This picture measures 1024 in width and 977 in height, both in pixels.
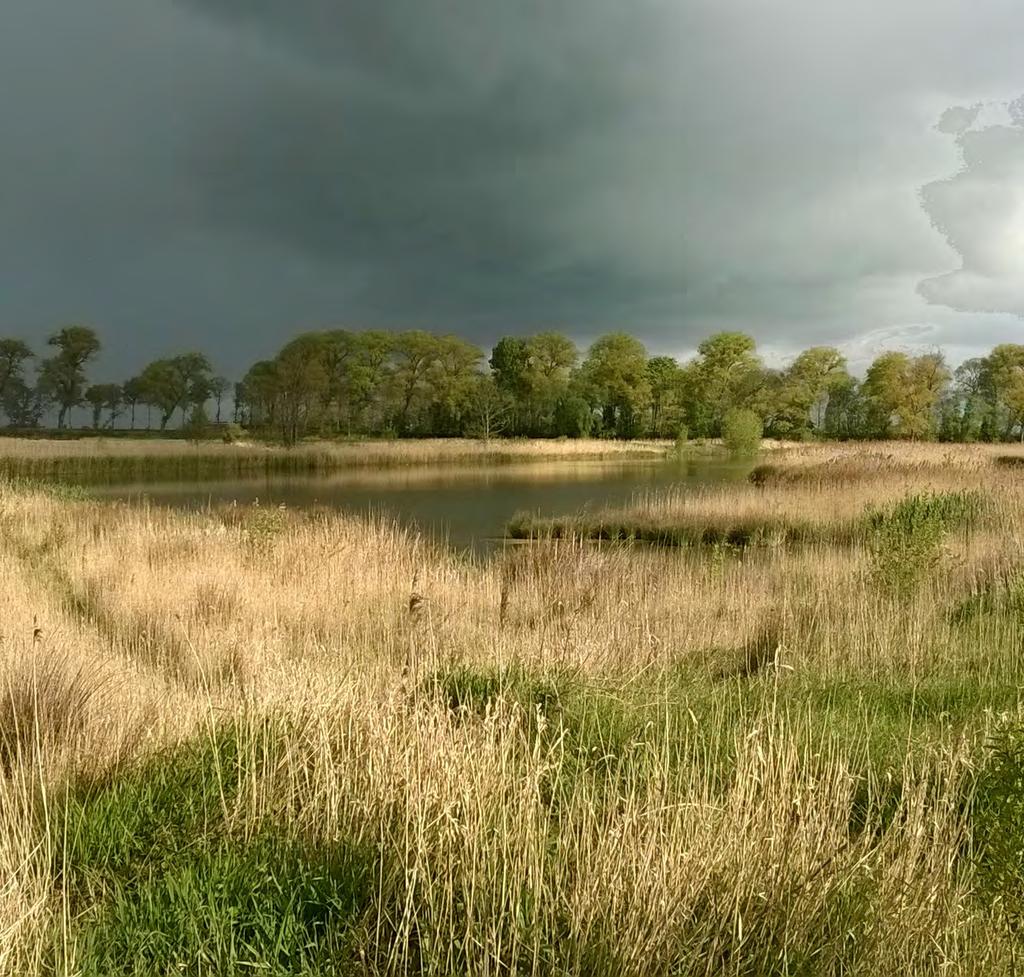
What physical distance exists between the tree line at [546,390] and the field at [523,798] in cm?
4298

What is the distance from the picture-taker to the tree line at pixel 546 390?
158ft

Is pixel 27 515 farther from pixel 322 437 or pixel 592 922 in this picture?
pixel 322 437

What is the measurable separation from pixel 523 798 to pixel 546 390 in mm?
62016

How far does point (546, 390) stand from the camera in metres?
63.7

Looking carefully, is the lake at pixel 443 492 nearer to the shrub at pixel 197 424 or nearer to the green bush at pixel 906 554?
the green bush at pixel 906 554

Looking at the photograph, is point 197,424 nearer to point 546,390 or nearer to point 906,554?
point 546,390

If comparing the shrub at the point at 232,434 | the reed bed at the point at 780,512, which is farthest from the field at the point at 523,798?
the shrub at the point at 232,434

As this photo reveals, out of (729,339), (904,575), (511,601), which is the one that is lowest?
(511,601)

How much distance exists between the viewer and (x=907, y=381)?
48.7 m

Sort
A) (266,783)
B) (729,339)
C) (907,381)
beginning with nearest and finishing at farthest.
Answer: (266,783), (907,381), (729,339)

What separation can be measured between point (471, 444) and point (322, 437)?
10192mm

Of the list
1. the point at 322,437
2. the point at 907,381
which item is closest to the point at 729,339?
the point at 907,381

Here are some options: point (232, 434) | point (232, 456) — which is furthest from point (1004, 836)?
point (232, 434)

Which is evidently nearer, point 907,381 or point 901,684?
point 901,684
